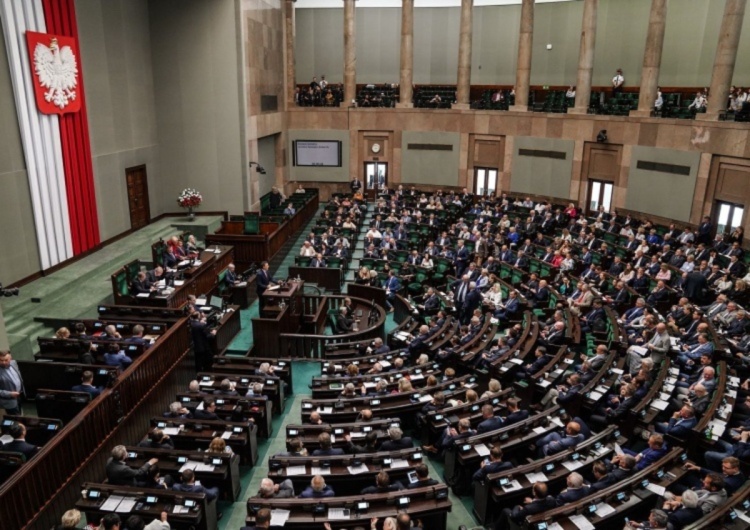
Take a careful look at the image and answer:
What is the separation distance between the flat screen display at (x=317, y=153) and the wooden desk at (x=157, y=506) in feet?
72.4

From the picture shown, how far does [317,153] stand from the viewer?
27.6 metres

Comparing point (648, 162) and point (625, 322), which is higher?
point (648, 162)

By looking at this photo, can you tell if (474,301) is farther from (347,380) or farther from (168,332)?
(168,332)

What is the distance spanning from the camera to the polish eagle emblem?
13528mm

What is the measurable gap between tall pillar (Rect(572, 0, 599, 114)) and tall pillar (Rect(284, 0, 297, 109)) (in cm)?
1237

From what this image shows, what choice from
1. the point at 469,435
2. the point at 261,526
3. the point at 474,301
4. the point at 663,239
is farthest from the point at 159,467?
the point at 663,239

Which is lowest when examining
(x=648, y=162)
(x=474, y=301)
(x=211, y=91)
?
(x=474, y=301)

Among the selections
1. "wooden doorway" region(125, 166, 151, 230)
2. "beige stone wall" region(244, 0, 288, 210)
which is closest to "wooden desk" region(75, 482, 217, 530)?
"wooden doorway" region(125, 166, 151, 230)

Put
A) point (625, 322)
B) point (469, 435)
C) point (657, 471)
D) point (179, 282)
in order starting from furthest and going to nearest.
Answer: point (179, 282), point (625, 322), point (469, 435), point (657, 471)

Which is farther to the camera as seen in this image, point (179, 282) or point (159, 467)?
point (179, 282)

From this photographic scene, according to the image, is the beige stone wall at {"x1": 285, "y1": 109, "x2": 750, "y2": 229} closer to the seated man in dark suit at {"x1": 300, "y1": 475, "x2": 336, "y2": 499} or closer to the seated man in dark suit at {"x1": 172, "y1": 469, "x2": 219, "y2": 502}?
the seated man in dark suit at {"x1": 300, "y1": 475, "x2": 336, "y2": 499}

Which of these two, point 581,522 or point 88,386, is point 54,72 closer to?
point 88,386

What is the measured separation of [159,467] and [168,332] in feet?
10.8

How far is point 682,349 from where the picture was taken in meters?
10.7
